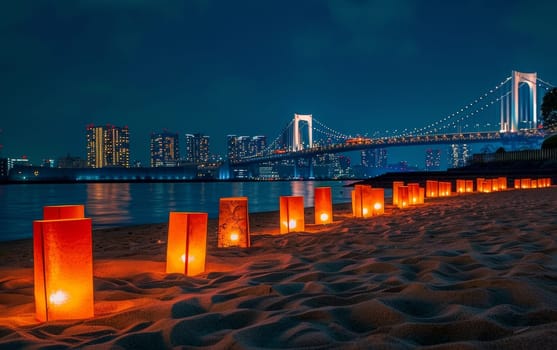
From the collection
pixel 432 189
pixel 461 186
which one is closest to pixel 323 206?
pixel 432 189

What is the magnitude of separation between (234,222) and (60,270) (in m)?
2.40

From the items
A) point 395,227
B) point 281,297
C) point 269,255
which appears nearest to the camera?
point 281,297

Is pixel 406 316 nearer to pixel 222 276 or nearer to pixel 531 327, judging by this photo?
pixel 531 327

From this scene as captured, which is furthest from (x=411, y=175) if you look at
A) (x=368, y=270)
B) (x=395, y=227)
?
(x=368, y=270)

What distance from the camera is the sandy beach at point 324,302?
61.6 inches

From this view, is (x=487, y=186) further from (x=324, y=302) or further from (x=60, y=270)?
(x=60, y=270)

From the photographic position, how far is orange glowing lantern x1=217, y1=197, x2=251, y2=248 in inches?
171

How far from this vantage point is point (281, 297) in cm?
215

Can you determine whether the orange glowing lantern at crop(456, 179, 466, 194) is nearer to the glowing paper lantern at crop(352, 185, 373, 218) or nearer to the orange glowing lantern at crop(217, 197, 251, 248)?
the glowing paper lantern at crop(352, 185, 373, 218)

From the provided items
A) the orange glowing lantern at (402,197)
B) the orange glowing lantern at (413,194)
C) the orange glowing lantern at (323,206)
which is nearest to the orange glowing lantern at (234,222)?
the orange glowing lantern at (323,206)

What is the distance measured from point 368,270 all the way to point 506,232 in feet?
6.77

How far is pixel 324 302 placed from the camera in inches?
80.0

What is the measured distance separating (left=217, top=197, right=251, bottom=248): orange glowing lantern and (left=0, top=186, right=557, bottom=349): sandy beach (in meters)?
0.68

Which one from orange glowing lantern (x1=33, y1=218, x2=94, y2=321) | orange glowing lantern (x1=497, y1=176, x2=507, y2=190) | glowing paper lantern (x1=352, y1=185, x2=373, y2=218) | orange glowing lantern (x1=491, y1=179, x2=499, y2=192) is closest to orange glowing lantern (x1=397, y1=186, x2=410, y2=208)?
glowing paper lantern (x1=352, y1=185, x2=373, y2=218)
